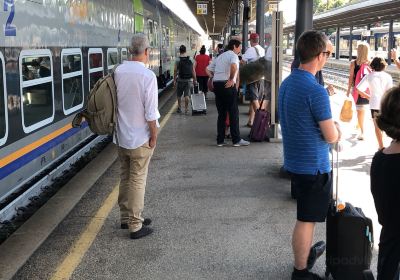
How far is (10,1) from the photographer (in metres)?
4.41

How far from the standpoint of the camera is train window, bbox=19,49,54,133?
15.5 feet

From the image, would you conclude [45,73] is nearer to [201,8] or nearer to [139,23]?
[139,23]

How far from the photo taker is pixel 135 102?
4.33 meters

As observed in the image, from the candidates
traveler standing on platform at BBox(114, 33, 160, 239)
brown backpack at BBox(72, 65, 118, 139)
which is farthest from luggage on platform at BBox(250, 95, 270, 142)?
brown backpack at BBox(72, 65, 118, 139)

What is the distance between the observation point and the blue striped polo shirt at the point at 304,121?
325cm

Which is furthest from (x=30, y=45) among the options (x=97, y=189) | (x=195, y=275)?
(x=195, y=275)

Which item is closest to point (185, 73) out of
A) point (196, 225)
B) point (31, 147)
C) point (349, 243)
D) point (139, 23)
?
point (139, 23)

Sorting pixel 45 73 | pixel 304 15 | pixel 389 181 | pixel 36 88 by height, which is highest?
pixel 304 15

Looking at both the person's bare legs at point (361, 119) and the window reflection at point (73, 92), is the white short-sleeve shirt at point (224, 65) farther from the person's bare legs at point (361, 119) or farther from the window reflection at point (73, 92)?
the window reflection at point (73, 92)

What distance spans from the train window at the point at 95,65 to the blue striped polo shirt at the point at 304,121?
4524 mm

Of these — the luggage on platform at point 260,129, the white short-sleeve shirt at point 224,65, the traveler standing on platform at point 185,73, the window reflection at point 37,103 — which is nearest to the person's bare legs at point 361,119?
the luggage on platform at point 260,129

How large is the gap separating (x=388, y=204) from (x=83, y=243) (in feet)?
9.27

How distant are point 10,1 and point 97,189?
2.56 metres

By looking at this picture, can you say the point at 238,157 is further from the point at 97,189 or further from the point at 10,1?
the point at 10,1
